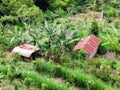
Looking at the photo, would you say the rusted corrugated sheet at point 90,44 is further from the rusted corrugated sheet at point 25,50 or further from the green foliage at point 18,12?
the green foliage at point 18,12

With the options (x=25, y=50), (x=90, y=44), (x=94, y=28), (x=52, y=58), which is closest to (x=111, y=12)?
(x=94, y=28)

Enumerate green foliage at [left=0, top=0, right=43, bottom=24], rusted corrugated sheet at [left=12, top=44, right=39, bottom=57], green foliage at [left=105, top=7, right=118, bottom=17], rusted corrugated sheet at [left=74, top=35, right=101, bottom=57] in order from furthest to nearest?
green foliage at [left=105, top=7, right=118, bottom=17]
green foliage at [left=0, top=0, right=43, bottom=24]
rusted corrugated sheet at [left=74, top=35, right=101, bottom=57]
rusted corrugated sheet at [left=12, top=44, right=39, bottom=57]

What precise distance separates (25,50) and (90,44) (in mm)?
2639

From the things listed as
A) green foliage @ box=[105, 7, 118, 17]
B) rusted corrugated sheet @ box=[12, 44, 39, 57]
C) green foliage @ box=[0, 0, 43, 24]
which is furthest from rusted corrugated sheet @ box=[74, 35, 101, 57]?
green foliage @ box=[105, 7, 118, 17]

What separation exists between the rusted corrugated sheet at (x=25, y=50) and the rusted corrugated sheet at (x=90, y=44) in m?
1.72

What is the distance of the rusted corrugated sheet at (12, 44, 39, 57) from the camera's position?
1334cm

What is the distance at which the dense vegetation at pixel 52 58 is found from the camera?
11.3 meters

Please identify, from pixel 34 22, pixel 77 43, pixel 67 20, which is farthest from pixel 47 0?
pixel 77 43

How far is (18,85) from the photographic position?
11.2 m

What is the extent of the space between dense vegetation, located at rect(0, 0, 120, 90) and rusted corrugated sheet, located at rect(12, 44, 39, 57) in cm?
21

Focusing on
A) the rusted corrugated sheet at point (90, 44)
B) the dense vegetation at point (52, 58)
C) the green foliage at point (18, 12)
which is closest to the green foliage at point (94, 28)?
the dense vegetation at point (52, 58)

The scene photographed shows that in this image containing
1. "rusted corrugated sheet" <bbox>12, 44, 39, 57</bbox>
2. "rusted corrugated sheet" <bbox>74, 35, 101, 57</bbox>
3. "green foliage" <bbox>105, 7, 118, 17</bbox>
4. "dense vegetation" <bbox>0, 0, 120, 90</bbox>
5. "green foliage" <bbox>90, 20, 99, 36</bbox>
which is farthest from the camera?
"green foliage" <bbox>105, 7, 118, 17</bbox>

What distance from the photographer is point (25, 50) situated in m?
13.4

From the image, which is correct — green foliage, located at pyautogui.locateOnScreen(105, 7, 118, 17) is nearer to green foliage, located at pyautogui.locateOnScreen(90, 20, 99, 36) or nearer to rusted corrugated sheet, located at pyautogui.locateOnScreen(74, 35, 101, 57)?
green foliage, located at pyautogui.locateOnScreen(90, 20, 99, 36)
